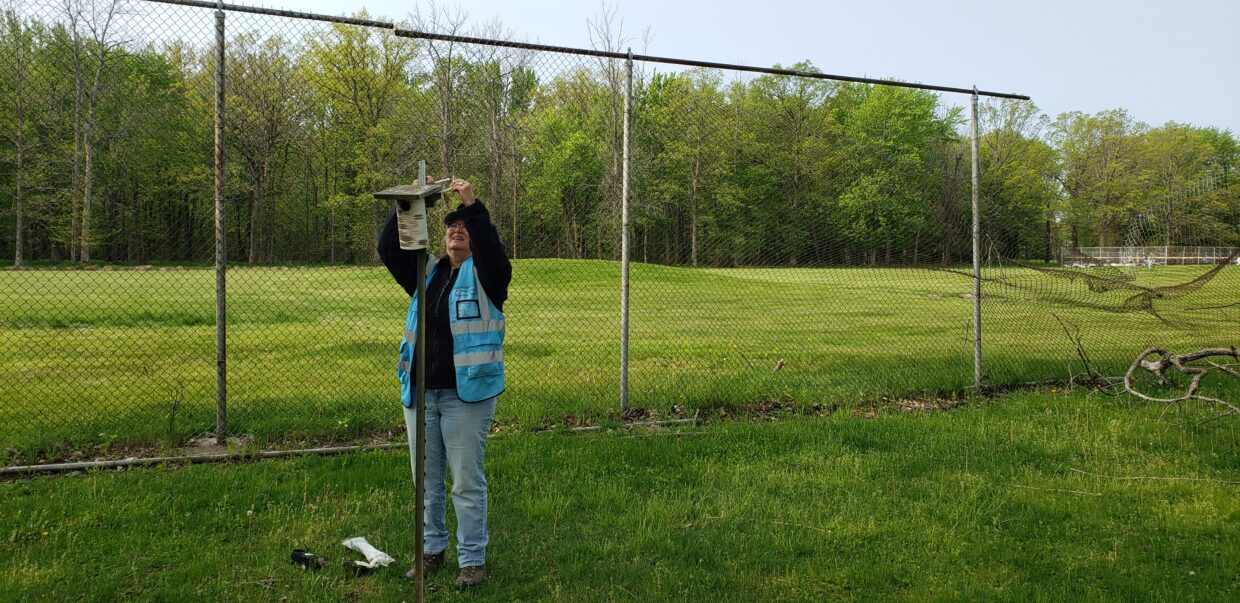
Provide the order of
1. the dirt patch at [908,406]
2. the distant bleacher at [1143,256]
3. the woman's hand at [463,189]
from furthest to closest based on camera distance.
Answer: the distant bleacher at [1143,256], the dirt patch at [908,406], the woman's hand at [463,189]

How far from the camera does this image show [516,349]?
10.3m

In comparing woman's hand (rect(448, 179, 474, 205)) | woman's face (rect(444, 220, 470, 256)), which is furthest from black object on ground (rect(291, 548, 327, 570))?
woman's hand (rect(448, 179, 474, 205))

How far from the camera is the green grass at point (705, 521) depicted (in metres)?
3.59

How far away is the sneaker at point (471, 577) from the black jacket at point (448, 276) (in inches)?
35.8

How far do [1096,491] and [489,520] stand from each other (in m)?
4.00

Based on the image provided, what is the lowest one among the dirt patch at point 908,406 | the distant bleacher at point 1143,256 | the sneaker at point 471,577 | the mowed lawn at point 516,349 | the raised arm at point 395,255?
the sneaker at point 471,577

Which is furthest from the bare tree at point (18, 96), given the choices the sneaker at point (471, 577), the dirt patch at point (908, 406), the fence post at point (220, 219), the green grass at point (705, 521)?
the dirt patch at point (908, 406)

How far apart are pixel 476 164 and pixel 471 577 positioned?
3885 millimetres

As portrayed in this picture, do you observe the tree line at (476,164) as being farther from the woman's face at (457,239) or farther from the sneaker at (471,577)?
the sneaker at (471,577)

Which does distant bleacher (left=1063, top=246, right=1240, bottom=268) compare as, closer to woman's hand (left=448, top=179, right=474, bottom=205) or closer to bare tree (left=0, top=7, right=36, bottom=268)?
woman's hand (left=448, top=179, right=474, bottom=205)

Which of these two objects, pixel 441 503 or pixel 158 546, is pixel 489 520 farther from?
pixel 158 546

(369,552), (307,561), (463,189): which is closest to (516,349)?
(369,552)

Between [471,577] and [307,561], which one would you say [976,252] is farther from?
[307,561]

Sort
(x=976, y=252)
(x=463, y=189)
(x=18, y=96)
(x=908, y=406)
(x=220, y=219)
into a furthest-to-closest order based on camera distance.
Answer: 1. (x=976, y=252)
2. (x=908, y=406)
3. (x=220, y=219)
4. (x=18, y=96)
5. (x=463, y=189)
